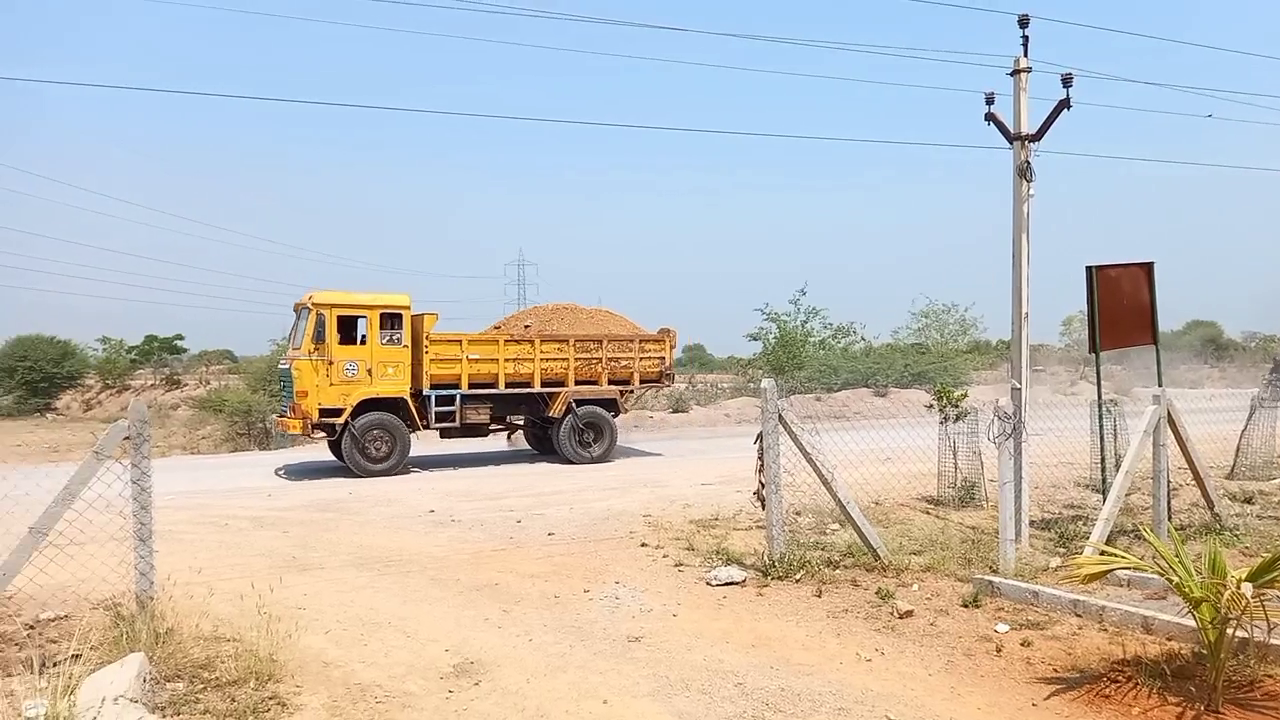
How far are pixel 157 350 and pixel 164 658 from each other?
5606 centimetres

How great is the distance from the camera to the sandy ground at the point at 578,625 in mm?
4934

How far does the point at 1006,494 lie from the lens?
7.10 m

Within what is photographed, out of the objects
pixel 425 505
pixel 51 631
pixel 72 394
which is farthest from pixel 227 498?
pixel 72 394

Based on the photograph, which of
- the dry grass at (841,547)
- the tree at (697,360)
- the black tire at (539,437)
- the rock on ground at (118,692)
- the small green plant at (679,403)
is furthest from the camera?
the tree at (697,360)

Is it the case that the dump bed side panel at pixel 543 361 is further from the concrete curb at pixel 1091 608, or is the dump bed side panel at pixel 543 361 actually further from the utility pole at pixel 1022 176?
the concrete curb at pixel 1091 608

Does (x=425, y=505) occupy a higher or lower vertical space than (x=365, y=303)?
lower

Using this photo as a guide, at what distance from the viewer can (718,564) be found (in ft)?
25.2

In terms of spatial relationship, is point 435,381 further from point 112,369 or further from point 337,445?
point 112,369

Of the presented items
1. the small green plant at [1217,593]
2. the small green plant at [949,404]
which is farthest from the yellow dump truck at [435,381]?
the small green plant at [1217,593]

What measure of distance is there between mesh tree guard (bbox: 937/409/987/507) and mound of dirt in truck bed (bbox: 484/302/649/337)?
21.6 ft

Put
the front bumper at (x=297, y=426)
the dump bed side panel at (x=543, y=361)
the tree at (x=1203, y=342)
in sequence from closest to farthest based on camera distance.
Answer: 1. the front bumper at (x=297, y=426)
2. the dump bed side panel at (x=543, y=361)
3. the tree at (x=1203, y=342)

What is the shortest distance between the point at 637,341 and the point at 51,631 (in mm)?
11319

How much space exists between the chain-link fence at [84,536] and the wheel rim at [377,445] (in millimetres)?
3278

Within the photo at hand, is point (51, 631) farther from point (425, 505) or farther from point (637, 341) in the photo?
point (637, 341)
